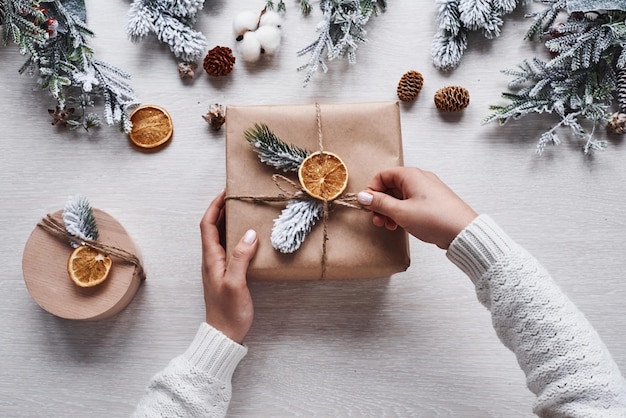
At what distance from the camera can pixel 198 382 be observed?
86 centimetres

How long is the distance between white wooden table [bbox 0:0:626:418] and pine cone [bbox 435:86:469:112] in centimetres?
3

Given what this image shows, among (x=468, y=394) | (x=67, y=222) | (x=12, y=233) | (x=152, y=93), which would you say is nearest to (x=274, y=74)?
(x=152, y=93)

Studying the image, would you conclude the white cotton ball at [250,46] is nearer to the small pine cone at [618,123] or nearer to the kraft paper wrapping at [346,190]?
the kraft paper wrapping at [346,190]

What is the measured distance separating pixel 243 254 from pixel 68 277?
329mm

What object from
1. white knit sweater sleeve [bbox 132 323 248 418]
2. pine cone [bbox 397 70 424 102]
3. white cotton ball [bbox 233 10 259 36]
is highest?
white cotton ball [bbox 233 10 259 36]

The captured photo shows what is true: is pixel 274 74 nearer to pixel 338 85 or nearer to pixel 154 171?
pixel 338 85

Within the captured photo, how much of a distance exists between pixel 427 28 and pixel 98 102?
2.14 ft

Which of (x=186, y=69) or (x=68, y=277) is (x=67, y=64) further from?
(x=68, y=277)

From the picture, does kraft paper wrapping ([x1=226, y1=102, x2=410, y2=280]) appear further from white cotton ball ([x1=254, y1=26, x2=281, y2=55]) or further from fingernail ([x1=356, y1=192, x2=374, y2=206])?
white cotton ball ([x1=254, y1=26, x2=281, y2=55])

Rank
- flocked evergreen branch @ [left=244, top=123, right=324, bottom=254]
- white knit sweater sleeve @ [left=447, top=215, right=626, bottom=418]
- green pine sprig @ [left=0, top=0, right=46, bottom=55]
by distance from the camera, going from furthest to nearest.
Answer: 1. green pine sprig @ [left=0, top=0, right=46, bottom=55]
2. flocked evergreen branch @ [left=244, top=123, right=324, bottom=254]
3. white knit sweater sleeve @ [left=447, top=215, right=626, bottom=418]

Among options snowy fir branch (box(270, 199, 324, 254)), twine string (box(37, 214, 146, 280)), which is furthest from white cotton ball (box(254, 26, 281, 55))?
twine string (box(37, 214, 146, 280))

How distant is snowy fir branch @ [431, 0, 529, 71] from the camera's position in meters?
1.01

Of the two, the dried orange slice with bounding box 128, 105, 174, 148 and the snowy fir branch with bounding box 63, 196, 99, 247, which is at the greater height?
the dried orange slice with bounding box 128, 105, 174, 148

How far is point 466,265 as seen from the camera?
840 millimetres
